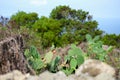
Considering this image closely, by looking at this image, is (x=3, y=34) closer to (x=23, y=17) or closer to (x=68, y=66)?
(x=68, y=66)

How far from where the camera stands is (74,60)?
8.97 m

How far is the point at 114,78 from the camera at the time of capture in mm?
2568

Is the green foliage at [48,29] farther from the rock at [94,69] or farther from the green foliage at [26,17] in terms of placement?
the rock at [94,69]

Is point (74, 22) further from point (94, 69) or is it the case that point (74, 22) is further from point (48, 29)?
point (94, 69)

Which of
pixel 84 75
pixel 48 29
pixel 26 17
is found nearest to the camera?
pixel 84 75

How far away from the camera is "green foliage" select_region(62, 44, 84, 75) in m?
8.45

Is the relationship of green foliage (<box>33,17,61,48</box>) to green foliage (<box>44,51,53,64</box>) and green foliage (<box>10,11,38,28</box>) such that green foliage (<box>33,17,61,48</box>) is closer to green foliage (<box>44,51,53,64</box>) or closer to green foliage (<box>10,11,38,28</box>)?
green foliage (<box>10,11,38,28</box>)

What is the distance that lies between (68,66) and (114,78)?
6.80 m

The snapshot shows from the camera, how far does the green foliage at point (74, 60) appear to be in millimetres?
8445

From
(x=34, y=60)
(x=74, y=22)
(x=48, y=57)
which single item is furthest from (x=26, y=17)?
(x=34, y=60)

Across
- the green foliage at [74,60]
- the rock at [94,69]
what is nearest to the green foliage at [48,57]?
the green foliage at [74,60]

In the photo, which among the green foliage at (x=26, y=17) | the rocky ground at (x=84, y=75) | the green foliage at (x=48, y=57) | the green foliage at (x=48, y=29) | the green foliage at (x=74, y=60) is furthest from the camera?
the green foliage at (x=26, y=17)

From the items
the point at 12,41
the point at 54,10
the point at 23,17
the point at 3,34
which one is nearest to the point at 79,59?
the point at 12,41

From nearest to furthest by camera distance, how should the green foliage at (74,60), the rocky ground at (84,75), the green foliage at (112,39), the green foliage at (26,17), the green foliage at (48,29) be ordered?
the rocky ground at (84,75) < the green foliage at (74,60) < the green foliage at (48,29) < the green foliage at (26,17) < the green foliage at (112,39)
